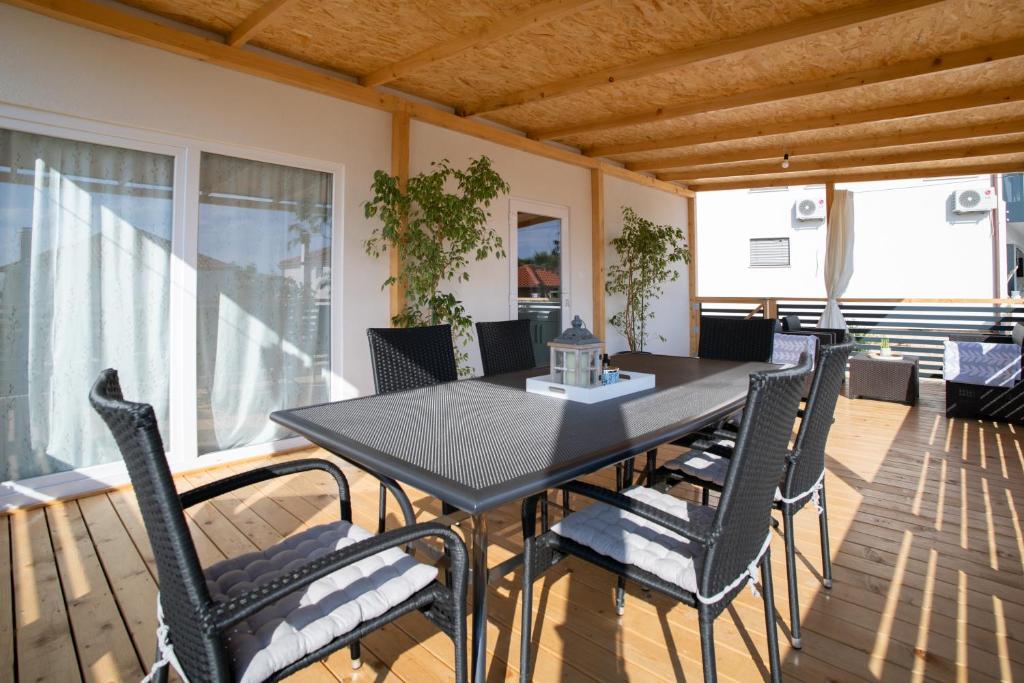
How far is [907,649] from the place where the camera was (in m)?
1.69

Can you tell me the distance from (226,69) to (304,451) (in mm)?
2583

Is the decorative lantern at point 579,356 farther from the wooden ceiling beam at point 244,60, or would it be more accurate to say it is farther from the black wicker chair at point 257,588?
the wooden ceiling beam at point 244,60

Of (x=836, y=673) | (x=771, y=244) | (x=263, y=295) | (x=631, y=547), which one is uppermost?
(x=771, y=244)

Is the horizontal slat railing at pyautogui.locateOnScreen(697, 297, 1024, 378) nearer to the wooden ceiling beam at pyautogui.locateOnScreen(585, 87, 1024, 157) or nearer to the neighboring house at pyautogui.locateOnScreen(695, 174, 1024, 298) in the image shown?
the neighboring house at pyautogui.locateOnScreen(695, 174, 1024, 298)

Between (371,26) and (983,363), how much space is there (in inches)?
213

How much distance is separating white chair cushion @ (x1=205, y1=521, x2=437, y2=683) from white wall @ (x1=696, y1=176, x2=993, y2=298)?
30.3 ft

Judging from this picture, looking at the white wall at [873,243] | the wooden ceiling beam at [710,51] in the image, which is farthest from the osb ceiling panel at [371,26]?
the white wall at [873,243]

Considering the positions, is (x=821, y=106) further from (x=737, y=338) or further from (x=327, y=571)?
(x=327, y=571)

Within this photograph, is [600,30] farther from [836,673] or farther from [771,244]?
[771,244]

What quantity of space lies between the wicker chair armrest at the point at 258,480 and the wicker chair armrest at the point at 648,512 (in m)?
0.64

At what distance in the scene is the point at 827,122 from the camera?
492 centimetres

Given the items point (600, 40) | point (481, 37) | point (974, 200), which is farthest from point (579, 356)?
point (974, 200)

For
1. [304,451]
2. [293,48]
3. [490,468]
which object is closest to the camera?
[490,468]

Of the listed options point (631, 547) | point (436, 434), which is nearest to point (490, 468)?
point (436, 434)
